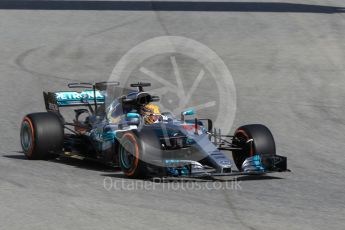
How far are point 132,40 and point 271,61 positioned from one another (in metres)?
5.01

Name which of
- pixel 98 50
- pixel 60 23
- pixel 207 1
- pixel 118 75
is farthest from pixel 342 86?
pixel 207 1

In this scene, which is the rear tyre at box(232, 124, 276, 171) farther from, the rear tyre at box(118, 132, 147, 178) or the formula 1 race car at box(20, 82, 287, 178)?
the rear tyre at box(118, 132, 147, 178)

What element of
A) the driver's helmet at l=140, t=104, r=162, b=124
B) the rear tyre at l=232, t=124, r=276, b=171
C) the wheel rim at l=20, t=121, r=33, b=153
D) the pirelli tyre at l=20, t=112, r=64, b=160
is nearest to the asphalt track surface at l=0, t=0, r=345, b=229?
the pirelli tyre at l=20, t=112, r=64, b=160

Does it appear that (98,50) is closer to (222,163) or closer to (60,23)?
(60,23)

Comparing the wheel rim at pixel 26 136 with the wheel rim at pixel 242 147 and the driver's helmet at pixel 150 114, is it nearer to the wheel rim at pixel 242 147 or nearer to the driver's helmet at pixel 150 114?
the driver's helmet at pixel 150 114

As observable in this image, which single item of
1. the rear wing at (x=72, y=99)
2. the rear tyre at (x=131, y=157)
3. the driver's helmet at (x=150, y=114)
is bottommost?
the rear tyre at (x=131, y=157)

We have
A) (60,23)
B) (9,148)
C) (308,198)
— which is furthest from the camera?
(60,23)

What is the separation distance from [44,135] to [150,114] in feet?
5.61

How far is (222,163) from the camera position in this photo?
11617 mm

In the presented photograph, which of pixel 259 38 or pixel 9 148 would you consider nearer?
pixel 9 148

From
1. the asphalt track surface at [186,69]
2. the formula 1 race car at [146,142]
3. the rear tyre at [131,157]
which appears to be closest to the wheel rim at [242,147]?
the formula 1 race car at [146,142]

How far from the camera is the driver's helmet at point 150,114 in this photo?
12.7m

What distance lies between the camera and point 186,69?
74.6ft

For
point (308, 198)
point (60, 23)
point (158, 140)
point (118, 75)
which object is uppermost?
point (60, 23)
